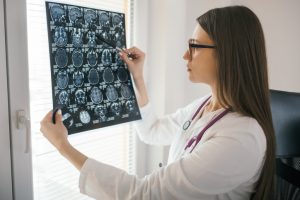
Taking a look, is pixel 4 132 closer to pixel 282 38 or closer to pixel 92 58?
pixel 92 58

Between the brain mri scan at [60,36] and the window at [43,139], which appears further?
the window at [43,139]

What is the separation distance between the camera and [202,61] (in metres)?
1.07

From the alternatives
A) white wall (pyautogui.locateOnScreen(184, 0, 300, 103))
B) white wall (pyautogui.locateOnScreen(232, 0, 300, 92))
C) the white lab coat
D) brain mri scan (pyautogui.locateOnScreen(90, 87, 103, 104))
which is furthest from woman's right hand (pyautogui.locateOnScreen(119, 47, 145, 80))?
white wall (pyautogui.locateOnScreen(232, 0, 300, 92))

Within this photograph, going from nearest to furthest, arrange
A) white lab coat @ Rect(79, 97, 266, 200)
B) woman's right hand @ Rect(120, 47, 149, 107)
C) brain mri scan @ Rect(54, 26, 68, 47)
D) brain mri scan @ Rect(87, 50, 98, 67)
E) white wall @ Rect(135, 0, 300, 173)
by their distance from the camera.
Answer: white lab coat @ Rect(79, 97, 266, 200), brain mri scan @ Rect(54, 26, 68, 47), brain mri scan @ Rect(87, 50, 98, 67), woman's right hand @ Rect(120, 47, 149, 107), white wall @ Rect(135, 0, 300, 173)

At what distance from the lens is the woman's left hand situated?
1013mm

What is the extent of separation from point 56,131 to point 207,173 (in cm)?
50

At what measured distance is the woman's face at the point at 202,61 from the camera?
1048 mm

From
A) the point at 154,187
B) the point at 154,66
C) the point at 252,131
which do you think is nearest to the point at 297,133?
the point at 252,131

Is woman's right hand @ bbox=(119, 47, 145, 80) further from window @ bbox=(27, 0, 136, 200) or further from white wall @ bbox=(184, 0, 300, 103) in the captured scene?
white wall @ bbox=(184, 0, 300, 103)

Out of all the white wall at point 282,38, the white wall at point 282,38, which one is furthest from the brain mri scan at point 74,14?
the white wall at point 282,38

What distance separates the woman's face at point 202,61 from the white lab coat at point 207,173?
6.1 inches

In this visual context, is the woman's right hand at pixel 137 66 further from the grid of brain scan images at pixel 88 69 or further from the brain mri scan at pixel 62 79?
the brain mri scan at pixel 62 79

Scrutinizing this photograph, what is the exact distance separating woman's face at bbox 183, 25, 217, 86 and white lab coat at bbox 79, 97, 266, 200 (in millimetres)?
156

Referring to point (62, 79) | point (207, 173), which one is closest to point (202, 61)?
point (207, 173)
